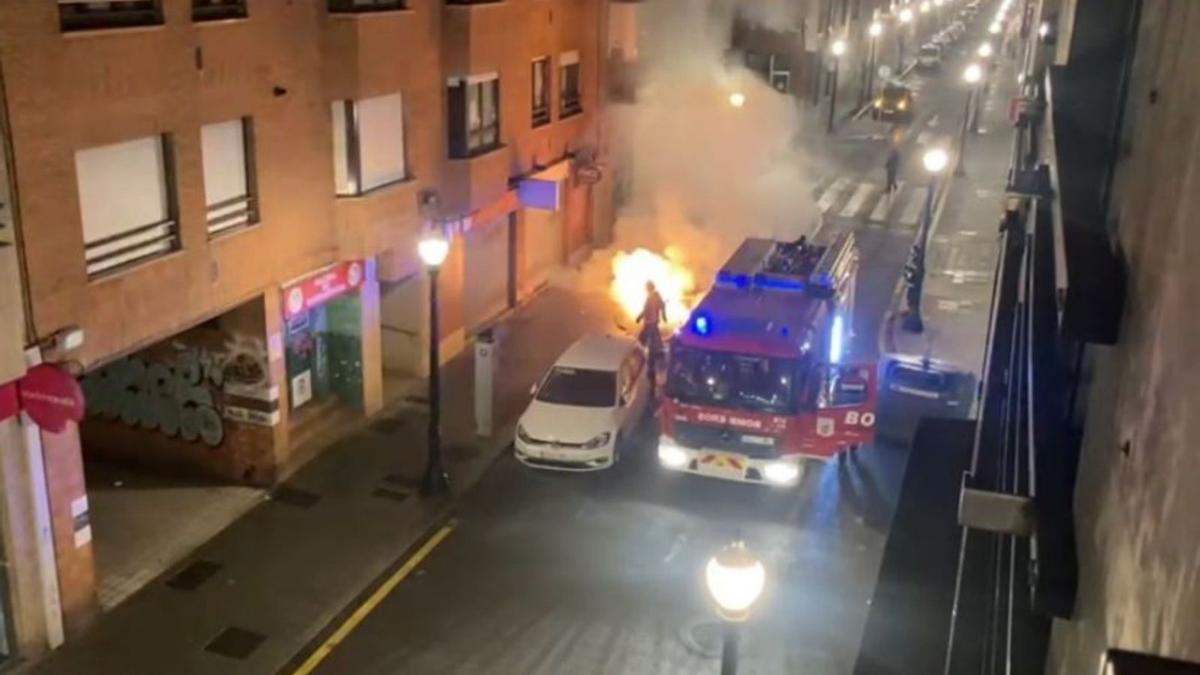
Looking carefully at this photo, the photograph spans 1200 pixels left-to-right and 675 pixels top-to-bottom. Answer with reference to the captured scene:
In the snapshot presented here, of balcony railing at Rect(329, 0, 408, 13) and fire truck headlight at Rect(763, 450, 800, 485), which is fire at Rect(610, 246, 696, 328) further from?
balcony railing at Rect(329, 0, 408, 13)

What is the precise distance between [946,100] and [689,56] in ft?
107

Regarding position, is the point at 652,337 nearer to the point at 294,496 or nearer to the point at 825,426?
the point at 825,426

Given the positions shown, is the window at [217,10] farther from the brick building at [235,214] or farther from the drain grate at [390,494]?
the drain grate at [390,494]

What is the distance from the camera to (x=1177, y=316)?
315 centimetres

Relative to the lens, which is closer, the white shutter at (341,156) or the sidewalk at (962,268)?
the white shutter at (341,156)

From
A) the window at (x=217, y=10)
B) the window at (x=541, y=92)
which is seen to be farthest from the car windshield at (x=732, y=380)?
the window at (x=541, y=92)

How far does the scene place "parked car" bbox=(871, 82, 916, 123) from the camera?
54406mm

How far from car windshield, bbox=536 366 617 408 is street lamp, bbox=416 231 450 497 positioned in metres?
2.09

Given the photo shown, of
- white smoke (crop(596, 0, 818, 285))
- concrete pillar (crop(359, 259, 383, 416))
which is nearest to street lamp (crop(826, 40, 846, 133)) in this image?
white smoke (crop(596, 0, 818, 285))

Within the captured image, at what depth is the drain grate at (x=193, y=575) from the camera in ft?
48.6

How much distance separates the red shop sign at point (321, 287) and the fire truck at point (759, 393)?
533 cm

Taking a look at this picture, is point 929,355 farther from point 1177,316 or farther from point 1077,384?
point 1177,316

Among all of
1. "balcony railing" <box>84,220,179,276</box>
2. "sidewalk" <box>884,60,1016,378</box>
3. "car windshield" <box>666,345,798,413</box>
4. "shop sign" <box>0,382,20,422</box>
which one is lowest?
"sidewalk" <box>884,60,1016,378</box>

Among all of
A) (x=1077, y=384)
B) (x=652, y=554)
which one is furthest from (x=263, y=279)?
(x=1077, y=384)
